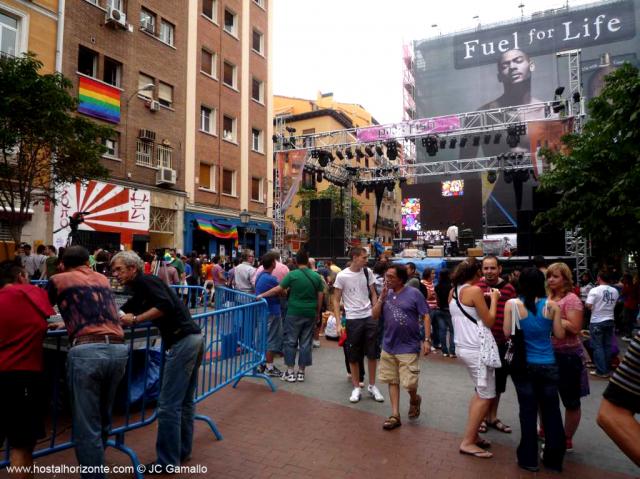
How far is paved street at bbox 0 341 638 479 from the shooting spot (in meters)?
3.88

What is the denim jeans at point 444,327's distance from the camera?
888cm

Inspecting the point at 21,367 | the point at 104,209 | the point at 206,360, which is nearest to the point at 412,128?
the point at 104,209

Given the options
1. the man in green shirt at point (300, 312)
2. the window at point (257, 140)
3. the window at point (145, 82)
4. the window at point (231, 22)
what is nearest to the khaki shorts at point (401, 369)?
the man in green shirt at point (300, 312)

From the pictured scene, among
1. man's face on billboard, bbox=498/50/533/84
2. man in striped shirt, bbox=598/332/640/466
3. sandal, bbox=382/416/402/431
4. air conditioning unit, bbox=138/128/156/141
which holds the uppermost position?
man's face on billboard, bbox=498/50/533/84

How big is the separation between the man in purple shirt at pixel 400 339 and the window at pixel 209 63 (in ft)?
69.7

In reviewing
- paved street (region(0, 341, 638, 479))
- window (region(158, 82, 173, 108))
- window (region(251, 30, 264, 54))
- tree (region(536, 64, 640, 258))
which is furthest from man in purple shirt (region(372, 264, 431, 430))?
window (region(251, 30, 264, 54))

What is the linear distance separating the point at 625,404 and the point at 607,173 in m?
10.2

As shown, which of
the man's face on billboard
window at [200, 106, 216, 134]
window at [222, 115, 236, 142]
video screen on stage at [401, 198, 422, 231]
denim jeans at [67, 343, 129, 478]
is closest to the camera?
denim jeans at [67, 343, 129, 478]

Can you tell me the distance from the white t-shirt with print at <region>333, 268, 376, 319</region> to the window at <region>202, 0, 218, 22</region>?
22.2 metres

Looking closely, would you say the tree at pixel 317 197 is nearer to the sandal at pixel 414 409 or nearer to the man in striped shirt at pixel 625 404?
the sandal at pixel 414 409

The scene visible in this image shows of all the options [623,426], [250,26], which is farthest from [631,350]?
[250,26]

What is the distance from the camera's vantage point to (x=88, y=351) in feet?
10.1

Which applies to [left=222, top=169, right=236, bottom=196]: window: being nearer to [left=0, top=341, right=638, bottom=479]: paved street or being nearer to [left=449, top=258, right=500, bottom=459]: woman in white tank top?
[left=0, top=341, right=638, bottom=479]: paved street

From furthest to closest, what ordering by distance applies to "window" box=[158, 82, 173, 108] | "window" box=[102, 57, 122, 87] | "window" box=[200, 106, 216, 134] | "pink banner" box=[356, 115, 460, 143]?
1. "window" box=[200, 106, 216, 134]
2. "window" box=[158, 82, 173, 108]
3. "pink banner" box=[356, 115, 460, 143]
4. "window" box=[102, 57, 122, 87]
